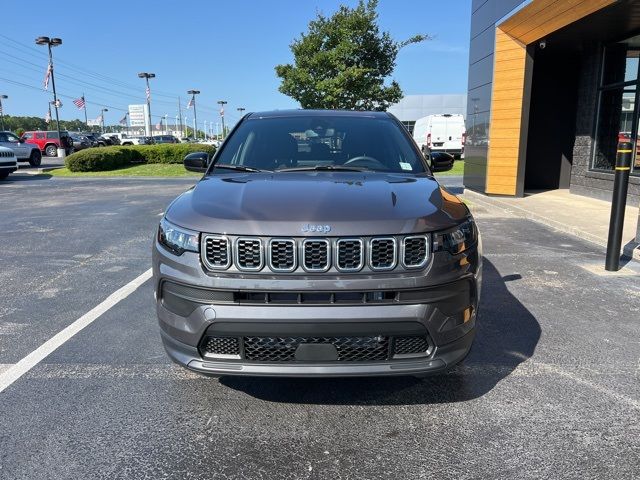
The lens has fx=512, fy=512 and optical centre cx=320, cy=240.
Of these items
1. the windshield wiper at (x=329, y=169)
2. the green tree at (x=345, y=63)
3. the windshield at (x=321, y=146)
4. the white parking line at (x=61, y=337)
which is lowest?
the white parking line at (x=61, y=337)

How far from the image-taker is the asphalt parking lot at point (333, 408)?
2496mm

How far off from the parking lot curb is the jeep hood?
194 inches

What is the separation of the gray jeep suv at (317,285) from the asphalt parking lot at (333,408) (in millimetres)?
421

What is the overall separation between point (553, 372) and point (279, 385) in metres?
1.84

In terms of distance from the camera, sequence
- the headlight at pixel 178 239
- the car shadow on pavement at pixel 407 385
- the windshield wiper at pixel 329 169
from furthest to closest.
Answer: the windshield wiper at pixel 329 169 → the car shadow on pavement at pixel 407 385 → the headlight at pixel 178 239

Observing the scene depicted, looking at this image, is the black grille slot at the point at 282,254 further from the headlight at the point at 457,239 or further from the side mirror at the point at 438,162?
the side mirror at the point at 438,162

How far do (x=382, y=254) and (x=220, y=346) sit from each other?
945 mm

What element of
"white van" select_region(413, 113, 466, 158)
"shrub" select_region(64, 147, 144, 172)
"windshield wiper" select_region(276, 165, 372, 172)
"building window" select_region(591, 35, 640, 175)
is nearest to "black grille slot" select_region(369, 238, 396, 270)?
"windshield wiper" select_region(276, 165, 372, 172)

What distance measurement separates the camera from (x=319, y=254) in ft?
8.26

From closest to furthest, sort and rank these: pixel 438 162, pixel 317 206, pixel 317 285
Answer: pixel 317 285 < pixel 317 206 < pixel 438 162

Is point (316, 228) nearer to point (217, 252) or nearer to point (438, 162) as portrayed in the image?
point (217, 252)

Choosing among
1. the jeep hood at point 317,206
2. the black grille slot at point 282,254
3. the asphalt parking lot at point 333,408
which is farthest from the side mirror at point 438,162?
the black grille slot at point 282,254

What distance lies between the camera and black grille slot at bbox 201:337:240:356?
102 inches

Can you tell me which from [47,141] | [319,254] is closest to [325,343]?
[319,254]
